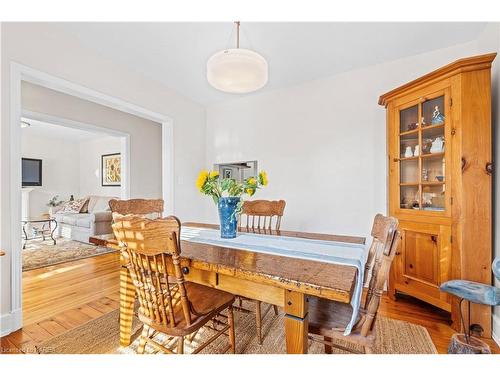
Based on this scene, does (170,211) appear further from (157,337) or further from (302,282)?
(302,282)

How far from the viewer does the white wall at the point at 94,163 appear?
604 cm

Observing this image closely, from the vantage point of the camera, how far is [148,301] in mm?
1184

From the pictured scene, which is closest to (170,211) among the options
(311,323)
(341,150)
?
(341,150)

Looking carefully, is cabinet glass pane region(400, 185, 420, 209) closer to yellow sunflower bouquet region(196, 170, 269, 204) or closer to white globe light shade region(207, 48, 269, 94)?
yellow sunflower bouquet region(196, 170, 269, 204)

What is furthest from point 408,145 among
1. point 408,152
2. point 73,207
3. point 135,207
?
point 73,207

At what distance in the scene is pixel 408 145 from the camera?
85.4 inches

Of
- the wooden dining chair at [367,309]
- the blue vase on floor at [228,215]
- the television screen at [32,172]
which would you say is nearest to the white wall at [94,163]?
the television screen at [32,172]

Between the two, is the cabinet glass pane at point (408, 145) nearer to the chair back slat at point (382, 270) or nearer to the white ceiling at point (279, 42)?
the white ceiling at point (279, 42)

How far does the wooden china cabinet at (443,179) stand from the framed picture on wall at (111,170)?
19.0 feet

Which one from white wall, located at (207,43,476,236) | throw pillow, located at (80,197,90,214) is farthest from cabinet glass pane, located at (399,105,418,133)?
throw pillow, located at (80,197,90,214)

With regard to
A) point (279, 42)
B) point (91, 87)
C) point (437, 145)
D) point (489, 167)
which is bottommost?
point (489, 167)

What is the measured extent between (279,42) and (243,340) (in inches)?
94.7

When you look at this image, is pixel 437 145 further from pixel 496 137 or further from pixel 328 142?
pixel 328 142
